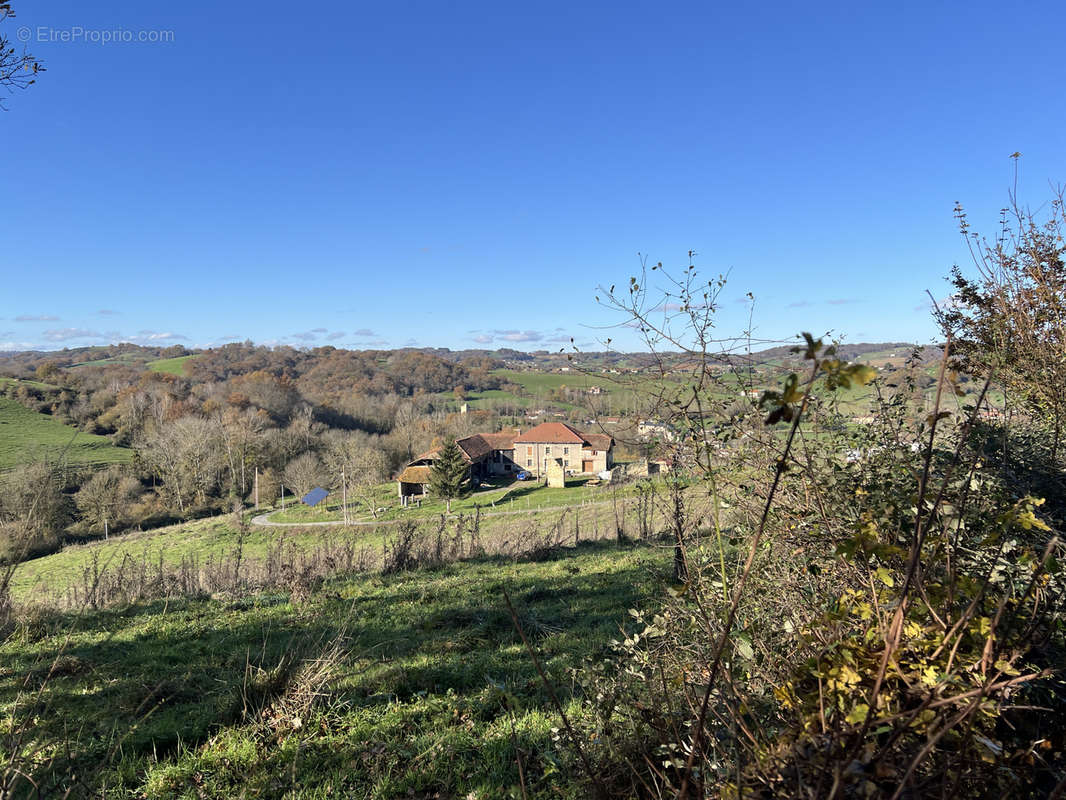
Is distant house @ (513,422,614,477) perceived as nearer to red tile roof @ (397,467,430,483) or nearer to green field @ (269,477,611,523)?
green field @ (269,477,611,523)

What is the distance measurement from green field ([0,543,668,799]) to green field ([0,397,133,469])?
3810 cm

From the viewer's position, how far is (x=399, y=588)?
730 centimetres

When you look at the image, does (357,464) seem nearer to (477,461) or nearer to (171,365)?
(477,461)

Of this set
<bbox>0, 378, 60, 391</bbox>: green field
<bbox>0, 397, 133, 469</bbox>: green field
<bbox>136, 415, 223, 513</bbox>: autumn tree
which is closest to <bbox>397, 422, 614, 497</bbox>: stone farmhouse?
<bbox>136, 415, 223, 513</bbox>: autumn tree

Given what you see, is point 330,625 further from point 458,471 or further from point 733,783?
point 458,471

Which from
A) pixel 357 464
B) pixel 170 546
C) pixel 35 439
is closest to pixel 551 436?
pixel 357 464

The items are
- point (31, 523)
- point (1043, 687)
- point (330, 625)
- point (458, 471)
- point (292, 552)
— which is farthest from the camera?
point (458, 471)

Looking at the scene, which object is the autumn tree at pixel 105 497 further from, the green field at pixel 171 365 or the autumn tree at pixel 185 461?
the green field at pixel 171 365

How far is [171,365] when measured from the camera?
74.4 meters

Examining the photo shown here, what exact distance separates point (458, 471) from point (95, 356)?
8586cm

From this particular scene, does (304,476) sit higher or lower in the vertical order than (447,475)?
lower

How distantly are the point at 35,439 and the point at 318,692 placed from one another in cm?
4989

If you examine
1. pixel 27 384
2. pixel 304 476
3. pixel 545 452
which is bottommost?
pixel 304 476

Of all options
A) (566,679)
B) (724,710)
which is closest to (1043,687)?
(724,710)
